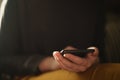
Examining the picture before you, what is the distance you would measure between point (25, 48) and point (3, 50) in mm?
96

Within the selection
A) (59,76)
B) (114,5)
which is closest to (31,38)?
(59,76)

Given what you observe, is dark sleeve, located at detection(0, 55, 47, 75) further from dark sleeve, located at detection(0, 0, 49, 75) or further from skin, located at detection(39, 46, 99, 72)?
skin, located at detection(39, 46, 99, 72)

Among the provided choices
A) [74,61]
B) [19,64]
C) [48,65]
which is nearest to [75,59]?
[74,61]

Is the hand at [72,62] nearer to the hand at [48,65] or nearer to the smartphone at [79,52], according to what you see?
the smartphone at [79,52]

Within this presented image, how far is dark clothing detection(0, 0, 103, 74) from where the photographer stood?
44.6 inches

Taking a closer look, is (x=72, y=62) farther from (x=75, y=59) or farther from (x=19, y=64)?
(x=19, y=64)

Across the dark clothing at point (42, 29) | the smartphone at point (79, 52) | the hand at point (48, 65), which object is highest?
the dark clothing at point (42, 29)

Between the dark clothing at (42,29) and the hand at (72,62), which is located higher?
the dark clothing at (42,29)

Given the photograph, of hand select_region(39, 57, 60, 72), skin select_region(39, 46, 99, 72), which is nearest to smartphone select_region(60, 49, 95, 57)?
skin select_region(39, 46, 99, 72)

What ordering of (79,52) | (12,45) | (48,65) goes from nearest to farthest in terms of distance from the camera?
(79,52)
(48,65)
(12,45)

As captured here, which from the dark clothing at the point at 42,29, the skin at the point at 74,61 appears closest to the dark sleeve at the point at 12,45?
the dark clothing at the point at 42,29

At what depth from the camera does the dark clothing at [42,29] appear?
3.72ft

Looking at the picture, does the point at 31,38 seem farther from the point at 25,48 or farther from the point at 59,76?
the point at 59,76

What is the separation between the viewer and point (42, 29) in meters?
1.20
